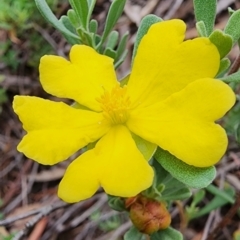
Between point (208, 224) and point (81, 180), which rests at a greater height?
point (81, 180)

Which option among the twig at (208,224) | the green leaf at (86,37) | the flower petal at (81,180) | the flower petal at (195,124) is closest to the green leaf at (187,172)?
the flower petal at (195,124)

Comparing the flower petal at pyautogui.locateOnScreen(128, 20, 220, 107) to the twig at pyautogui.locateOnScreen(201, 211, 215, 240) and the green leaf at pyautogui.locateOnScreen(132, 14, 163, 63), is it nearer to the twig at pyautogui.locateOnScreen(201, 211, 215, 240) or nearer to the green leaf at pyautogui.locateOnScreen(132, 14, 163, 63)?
the green leaf at pyautogui.locateOnScreen(132, 14, 163, 63)

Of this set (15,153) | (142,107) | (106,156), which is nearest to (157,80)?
(142,107)

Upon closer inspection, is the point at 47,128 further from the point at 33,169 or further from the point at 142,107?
the point at 33,169

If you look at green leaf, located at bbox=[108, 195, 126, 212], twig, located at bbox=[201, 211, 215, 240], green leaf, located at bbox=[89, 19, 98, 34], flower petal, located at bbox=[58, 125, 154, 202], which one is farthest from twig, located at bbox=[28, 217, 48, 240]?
flower petal, located at bbox=[58, 125, 154, 202]

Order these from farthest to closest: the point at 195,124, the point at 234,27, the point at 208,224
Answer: the point at 208,224 < the point at 234,27 < the point at 195,124

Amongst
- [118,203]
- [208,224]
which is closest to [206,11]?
[118,203]

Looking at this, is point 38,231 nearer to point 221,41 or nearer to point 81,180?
point 81,180
